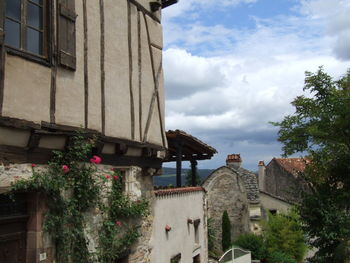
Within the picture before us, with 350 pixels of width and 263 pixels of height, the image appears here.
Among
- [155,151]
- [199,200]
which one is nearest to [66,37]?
[155,151]

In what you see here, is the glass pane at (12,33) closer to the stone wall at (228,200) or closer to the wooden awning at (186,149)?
the wooden awning at (186,149)

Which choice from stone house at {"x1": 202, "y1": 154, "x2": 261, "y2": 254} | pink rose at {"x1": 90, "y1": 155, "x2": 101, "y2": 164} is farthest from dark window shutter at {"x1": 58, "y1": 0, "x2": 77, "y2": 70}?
stone house at {"x1": 202, "y1": 154, "x2": 261, "y2": 254}

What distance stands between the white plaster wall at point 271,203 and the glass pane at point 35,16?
59.7 feet

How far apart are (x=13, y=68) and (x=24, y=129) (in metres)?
0.77

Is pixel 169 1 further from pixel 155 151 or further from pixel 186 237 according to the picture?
pixel 186 237

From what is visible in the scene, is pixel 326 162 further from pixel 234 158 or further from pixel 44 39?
pixel 234 158

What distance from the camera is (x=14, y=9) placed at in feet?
16.4

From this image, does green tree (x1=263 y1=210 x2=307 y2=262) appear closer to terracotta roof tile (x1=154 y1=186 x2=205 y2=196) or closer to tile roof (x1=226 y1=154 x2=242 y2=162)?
tile roof (x1=226 y1=154 x2=242 y2=162)

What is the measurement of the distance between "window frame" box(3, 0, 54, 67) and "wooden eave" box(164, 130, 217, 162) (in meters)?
5.75

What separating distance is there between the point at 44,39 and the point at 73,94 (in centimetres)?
88

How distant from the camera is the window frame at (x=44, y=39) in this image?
4.92 meters

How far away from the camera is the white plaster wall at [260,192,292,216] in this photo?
21.3m

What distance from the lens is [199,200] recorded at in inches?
466

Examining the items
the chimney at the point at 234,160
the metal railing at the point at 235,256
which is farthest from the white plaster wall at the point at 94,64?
the chimney at the point at 234,160
